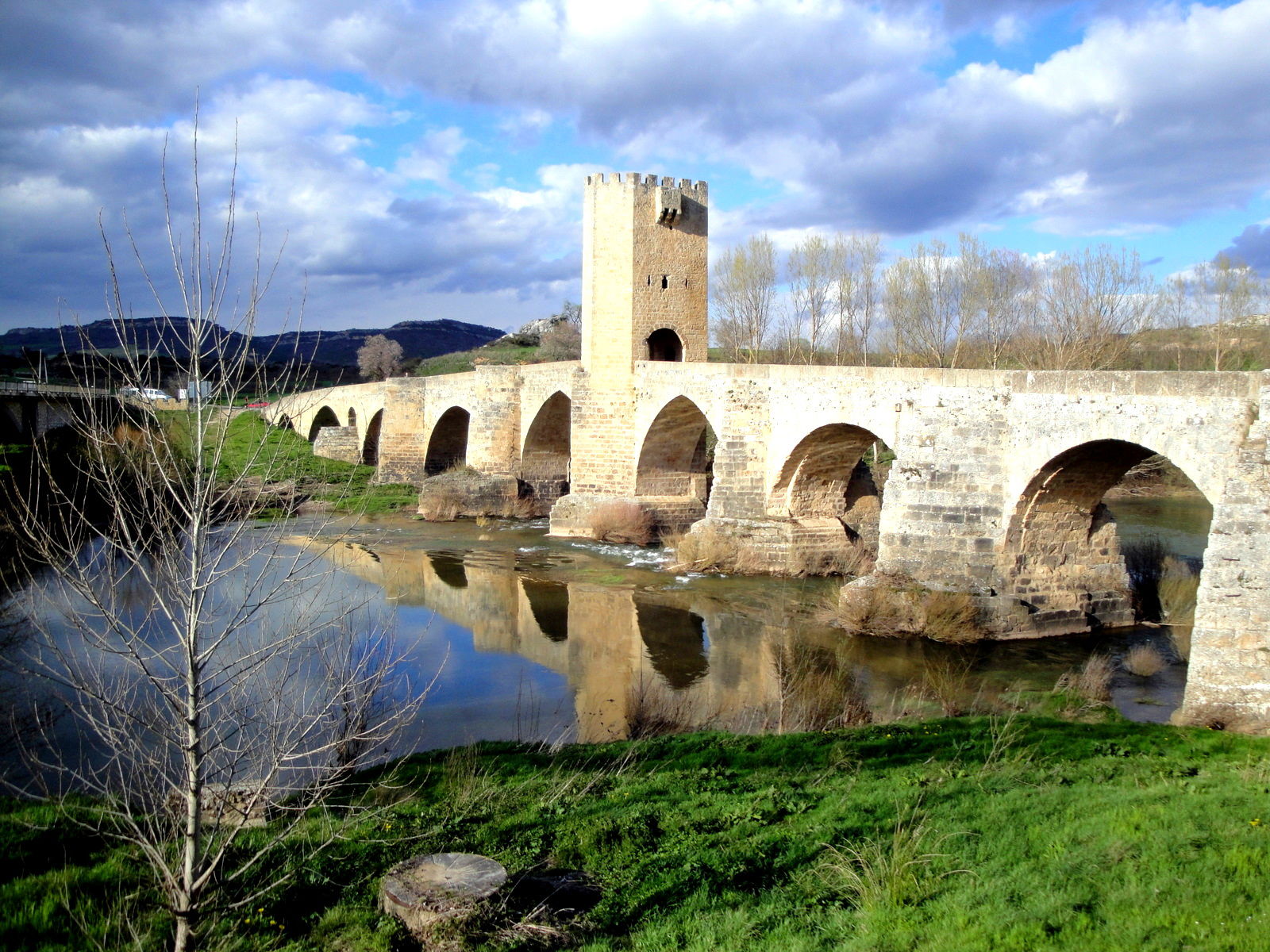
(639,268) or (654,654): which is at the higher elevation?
(639,268)

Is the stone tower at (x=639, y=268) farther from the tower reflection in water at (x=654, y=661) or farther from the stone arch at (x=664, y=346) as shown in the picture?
the tower reflection in water at (x=654, y=661)

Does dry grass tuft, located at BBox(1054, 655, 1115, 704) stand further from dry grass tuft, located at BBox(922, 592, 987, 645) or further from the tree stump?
the tree stump

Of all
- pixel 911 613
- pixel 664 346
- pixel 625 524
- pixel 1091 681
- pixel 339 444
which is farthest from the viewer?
pixel 339 444

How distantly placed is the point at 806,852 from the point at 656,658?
7102 mm

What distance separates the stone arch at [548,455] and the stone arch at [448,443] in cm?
455

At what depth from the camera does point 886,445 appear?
17.1 metres

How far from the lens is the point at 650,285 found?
19078mm

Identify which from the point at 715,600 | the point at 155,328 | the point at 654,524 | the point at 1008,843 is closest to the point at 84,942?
the point at 155,328

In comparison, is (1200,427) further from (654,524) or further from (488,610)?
(654,524)

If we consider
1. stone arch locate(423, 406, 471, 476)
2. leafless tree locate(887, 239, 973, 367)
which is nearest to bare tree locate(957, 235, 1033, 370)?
leafless tree locate(887, 239, 973, 367)

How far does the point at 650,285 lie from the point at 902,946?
16.6 m

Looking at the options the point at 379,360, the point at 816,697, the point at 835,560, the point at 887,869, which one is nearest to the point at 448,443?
the point at 835,560

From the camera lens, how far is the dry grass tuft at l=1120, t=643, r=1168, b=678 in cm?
1016

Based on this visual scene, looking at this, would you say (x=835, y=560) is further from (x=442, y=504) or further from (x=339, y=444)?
(x=339, y=444)
